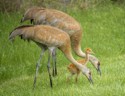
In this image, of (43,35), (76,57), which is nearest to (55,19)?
(43,35)

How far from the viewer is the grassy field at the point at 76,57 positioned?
343 inches

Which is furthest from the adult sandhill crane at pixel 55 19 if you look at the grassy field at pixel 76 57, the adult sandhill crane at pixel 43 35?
the adult sandhill crane at pixel 43 35

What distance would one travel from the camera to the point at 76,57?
13984 mm

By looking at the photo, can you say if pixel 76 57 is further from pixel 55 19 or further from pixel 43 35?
pixel 43 35

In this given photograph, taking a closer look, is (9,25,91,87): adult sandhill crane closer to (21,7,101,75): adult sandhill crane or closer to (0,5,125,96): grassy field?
(0,5,125,96): grassy field

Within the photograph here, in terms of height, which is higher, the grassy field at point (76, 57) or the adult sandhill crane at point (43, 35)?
the adult sandhill crane at point (43, 35)

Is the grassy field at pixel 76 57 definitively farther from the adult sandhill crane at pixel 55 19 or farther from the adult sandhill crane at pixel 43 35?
the adult sandhill crane at pixel 55 19

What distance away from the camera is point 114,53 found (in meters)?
14.3

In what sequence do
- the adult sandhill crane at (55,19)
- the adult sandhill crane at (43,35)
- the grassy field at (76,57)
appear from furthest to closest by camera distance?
the adult sandhill crane at (55,19) → the adult sandhill crane at (43,35) → the grassy field at (76,57)

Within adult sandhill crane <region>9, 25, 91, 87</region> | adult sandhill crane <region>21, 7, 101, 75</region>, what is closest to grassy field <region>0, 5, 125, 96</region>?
adult sandhill crane <region>9, 25, 91, 87</region>

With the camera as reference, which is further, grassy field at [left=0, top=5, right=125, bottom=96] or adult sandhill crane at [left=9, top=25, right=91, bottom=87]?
adult sandhill crane at [left=9, top=25, right=91, bottom=87]

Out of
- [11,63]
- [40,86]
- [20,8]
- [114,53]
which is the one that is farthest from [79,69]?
[20,8]

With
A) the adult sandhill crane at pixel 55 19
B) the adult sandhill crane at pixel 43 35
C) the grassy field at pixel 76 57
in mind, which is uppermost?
the adult sandhill crane at pixel 43 35

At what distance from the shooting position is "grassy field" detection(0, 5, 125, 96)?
8.71 m
